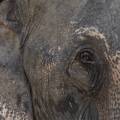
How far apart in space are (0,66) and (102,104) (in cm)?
37

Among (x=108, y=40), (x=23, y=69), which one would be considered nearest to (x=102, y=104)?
(x=108, y=40)

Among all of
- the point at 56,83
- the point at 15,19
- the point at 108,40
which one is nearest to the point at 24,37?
the point at 15,19

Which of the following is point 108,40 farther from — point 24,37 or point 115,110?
point 24,37

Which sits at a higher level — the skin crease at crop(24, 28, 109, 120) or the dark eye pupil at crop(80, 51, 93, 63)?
the dark eye pupil at crop(80, 51, 93, 63)

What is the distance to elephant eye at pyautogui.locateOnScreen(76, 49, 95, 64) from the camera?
185cm

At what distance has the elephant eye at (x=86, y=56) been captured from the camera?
6.08 feet

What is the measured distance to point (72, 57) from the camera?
1891 millimetres

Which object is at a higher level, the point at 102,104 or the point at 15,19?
the point at 15,19

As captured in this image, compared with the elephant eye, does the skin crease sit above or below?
below

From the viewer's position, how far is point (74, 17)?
1904 millimetres

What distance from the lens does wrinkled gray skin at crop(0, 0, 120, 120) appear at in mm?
1827

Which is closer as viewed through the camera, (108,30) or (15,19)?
(108,30)

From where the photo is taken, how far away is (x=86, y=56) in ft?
6.12

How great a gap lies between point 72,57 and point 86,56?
43 millimetres
